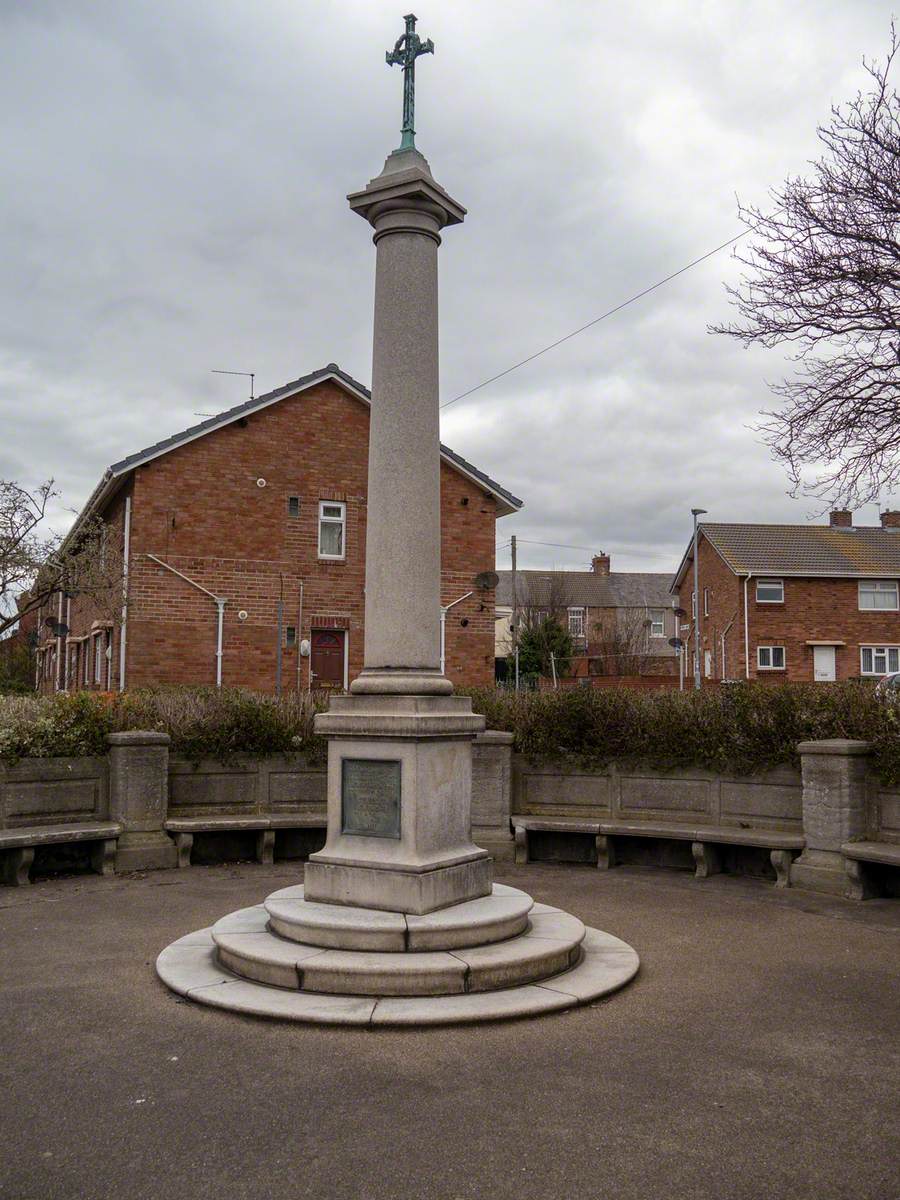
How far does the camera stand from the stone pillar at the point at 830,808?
8688mm

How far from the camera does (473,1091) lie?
14.5 feet

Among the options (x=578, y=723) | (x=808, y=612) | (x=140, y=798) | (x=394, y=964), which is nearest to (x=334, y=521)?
(x=578, y=723)

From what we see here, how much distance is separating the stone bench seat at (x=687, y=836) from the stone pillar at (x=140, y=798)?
357 centimetres

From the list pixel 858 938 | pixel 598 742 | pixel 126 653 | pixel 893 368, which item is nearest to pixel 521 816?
pixel 598 742

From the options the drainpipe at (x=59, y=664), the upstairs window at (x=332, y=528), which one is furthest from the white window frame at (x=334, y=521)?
Result: the drainpipe at (x=59, y=664)

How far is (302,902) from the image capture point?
679cm

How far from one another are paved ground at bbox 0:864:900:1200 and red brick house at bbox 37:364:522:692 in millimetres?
15136

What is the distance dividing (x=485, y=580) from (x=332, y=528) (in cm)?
385

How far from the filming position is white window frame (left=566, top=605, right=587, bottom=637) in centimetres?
6475

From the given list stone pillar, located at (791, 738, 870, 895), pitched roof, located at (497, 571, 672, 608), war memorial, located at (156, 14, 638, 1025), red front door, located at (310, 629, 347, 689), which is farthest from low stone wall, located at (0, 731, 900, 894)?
pitched roof, located at (497, 571, 672, 608)

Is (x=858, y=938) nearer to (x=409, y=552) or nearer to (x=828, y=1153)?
(x=828, y=1153)

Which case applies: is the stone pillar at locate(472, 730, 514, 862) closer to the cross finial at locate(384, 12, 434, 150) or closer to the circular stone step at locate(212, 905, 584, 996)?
the circular stone step at locate(212, 905, 584, 996)

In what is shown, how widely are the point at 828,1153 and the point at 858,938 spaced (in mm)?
3710

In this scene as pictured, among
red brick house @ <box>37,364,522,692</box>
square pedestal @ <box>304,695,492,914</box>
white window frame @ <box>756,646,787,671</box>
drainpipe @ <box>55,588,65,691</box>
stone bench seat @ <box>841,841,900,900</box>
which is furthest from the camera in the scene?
white window frame @ <box>756,646,787,671</box>
